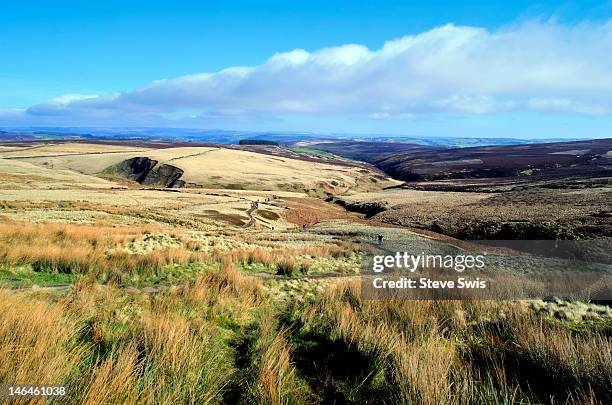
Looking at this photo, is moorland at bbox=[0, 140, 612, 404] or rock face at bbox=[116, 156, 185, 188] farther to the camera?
rock face at bbox=[116, 156, 185, 188]

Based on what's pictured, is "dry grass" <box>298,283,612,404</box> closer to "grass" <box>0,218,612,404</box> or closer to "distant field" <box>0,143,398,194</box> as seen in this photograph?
"grass" <box>0,218,612,404</box>

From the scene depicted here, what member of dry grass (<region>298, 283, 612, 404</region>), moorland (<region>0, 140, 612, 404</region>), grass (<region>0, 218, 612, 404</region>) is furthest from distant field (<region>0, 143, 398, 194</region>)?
dry grass (<region>298, 283, 612, 404</region>)

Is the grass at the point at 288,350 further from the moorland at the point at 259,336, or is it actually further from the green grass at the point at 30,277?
the green grass at the point at 30,277

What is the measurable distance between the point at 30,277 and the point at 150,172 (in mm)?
104033

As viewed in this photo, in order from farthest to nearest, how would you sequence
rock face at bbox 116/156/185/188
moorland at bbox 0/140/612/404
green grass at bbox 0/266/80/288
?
1. rock face at bbox 116/156/185/188
2. green grass at bbox 0/266/80/288
3. moorland at bbox 0/140/612/404

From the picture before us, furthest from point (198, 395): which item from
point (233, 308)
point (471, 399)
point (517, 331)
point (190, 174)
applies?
point (190, 174)

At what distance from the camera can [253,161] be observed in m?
146

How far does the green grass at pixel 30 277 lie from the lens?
1038 centimetres

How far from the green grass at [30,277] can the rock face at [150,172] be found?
3346 inches

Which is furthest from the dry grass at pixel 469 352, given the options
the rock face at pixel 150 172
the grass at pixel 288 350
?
the rock face at pixel 150 172

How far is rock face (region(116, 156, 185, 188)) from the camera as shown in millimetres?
100125

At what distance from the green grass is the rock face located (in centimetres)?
8499

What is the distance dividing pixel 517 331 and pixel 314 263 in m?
12.8

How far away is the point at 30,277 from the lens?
11.3 metres
